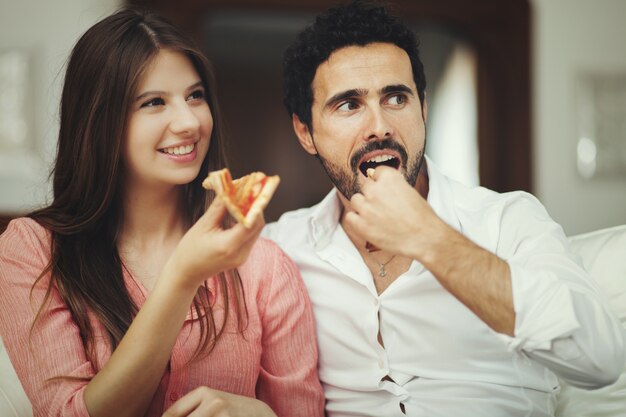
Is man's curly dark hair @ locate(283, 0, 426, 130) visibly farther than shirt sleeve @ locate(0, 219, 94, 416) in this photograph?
Yes

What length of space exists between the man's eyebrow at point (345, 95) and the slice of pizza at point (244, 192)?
59 centimetres

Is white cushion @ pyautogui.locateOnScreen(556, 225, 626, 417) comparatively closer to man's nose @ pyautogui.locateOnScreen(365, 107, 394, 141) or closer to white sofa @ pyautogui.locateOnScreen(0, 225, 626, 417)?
white sofa @ pyautogui.locateOnScreen(0, 225, 626, 417)

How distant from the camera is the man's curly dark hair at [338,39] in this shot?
1768 millimetres

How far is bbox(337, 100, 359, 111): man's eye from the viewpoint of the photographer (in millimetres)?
1713

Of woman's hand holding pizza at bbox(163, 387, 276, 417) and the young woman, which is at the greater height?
the young woman

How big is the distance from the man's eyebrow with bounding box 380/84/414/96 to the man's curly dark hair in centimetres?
16

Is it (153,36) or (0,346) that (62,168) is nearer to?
(153,36)

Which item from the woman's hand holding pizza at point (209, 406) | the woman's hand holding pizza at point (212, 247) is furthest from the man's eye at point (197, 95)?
the woman's hand holding pizza at point (209, 406)

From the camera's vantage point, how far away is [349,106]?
5.65ft

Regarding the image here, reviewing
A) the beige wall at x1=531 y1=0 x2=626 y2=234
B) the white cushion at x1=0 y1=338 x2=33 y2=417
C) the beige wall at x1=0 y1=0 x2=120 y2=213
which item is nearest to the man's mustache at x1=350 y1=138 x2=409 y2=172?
the white cushion at x1=0 y1=338 x2=33 y2=417

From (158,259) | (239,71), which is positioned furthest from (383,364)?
(239,71)

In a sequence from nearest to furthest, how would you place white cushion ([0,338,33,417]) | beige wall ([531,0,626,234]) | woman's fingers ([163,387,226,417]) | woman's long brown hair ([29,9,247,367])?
1. woman's fingers ([163,387,226,417])
2. woman's long brown hair ([29,9,247,367])
3. white cushion ([0,338,33,417])
4. beige wall ([531,0,626,234])

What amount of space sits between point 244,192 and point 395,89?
0.71 meters

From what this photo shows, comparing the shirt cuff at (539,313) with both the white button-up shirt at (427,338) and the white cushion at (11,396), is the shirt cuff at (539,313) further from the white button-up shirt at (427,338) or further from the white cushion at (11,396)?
the white cushion at (11,396)
